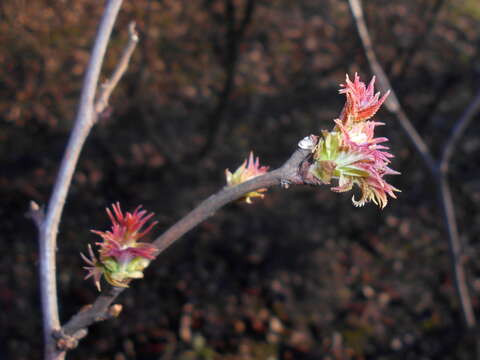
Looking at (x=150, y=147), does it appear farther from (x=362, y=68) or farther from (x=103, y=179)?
(x=362, y=68)

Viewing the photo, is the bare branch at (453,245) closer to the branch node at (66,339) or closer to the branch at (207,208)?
the branch at (207,208)

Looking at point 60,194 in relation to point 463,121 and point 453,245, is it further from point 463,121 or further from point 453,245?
point 453,245

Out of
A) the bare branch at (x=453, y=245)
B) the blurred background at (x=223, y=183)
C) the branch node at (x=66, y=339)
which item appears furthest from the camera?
the blurred background at (x=223, y=183)

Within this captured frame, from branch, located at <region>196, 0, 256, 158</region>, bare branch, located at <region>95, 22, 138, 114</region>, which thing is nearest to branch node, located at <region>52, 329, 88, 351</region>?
bare branch, located at <region>95, 22, 138, 114</region>

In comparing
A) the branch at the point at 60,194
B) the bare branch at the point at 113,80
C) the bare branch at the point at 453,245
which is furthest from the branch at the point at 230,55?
the branch at the point at 60,194

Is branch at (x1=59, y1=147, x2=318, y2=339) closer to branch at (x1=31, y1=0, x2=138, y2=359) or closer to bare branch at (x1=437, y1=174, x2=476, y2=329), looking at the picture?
branch at (x1=31, y1=0, x2=138, y2=359)

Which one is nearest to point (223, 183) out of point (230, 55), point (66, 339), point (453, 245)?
point (230, 55)
